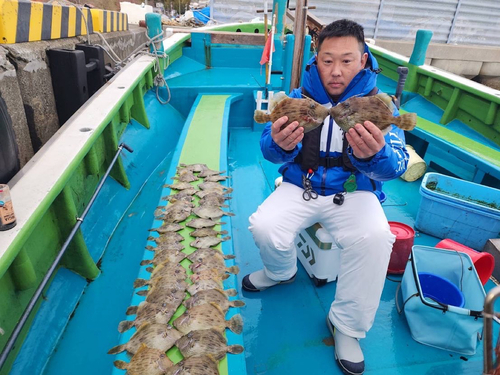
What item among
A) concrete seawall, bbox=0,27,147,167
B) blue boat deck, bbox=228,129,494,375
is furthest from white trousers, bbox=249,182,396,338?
concrete seawall, bbox=0,27,147,167

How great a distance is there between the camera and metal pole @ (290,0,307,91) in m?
4.02

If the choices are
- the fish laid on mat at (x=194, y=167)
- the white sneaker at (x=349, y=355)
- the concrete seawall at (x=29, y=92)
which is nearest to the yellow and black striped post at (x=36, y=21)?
the concrete seawall at (x=29, y=92)

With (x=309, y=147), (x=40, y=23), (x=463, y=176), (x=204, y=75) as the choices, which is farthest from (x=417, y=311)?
(x=204, y=75)

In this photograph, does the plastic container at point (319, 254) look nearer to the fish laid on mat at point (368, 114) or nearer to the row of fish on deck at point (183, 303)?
the row of fish on deck at point (183, 303)

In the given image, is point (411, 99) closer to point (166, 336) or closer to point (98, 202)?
point (98, 202)

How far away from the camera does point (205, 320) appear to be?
1750 millimetres

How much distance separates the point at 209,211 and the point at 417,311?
1589 mm

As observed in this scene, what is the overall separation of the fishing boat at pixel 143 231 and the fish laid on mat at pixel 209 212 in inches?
3.5

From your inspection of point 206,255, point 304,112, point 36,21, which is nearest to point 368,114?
point 304,112

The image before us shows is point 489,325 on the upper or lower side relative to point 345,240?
upper

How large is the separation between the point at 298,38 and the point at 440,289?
3.40 m

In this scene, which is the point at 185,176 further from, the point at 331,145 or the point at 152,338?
the point at 152,338

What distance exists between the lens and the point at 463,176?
12.2 feet

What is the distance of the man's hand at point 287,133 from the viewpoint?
180cm
